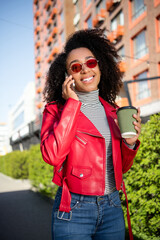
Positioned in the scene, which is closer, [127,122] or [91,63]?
[127,122]

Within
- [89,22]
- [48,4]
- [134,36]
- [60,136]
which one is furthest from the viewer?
[48,4]

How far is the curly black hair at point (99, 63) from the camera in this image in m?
2.17

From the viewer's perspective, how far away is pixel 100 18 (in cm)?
2150

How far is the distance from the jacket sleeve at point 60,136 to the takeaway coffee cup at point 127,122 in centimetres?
29

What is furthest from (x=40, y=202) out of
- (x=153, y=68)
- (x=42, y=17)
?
(x=42, y=17)

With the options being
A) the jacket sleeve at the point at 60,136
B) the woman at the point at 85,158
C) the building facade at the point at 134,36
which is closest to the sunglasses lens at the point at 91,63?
the woman at the point at 85,158

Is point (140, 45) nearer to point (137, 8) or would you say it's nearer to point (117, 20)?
point (137, 8)

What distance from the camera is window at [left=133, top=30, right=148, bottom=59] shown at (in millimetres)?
17406

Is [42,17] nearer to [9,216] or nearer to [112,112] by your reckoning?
[9,216]

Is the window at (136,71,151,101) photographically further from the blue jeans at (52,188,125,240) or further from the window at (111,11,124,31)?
the blue jeans at (52,188,125,240)

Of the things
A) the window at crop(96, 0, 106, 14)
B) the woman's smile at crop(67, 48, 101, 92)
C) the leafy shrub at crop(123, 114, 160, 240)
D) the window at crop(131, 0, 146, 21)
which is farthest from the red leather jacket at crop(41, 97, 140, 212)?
the window at crop(96, 0, 106, 14)

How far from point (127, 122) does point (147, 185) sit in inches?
101

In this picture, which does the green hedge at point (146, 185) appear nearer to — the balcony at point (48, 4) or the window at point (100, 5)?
the window at point (100, 5)

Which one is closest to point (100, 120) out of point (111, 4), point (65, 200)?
point (65, 200)
